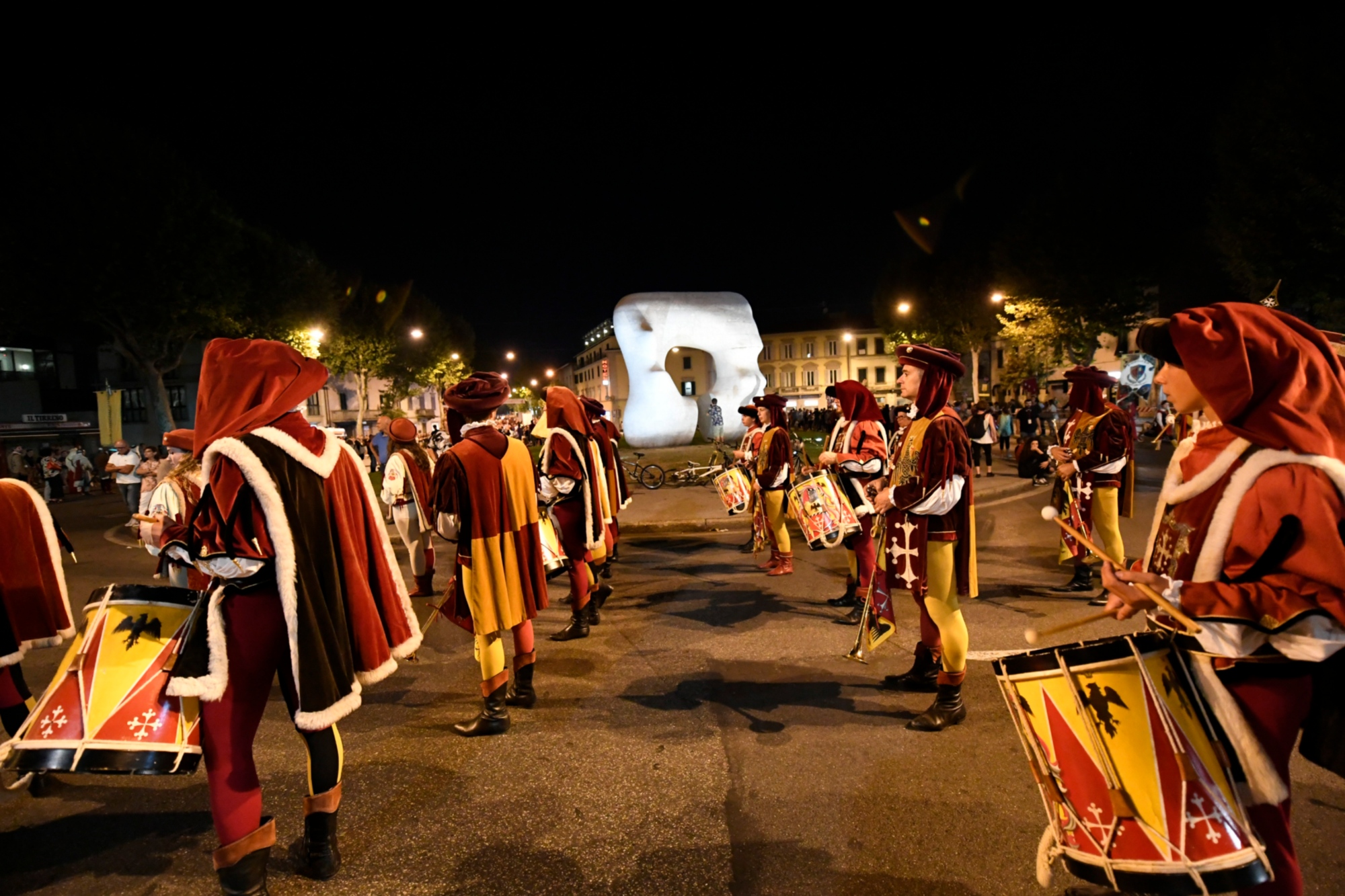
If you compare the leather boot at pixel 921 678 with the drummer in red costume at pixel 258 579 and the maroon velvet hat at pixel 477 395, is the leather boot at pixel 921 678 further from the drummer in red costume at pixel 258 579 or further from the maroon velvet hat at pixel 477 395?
the drummer in red costume at pixel 258 579

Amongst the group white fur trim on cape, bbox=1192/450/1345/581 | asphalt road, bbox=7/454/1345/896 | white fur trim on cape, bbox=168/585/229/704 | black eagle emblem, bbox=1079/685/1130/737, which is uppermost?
white fur trim on cape, bbox=1192/450/1345/581

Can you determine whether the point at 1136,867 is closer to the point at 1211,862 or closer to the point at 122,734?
the point at 1211,862

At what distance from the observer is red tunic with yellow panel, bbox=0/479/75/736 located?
320 cm

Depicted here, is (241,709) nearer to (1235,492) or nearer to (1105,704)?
(1105,704)

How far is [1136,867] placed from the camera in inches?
71.4

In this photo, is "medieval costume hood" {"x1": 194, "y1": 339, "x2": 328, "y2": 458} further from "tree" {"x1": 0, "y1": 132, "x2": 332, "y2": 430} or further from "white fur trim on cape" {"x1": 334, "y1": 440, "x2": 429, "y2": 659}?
"tree" {"x1": 0, "y1": 132, "x2": 332, "y2": 430}

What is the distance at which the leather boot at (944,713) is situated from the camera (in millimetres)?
3771

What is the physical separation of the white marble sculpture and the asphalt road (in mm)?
16533

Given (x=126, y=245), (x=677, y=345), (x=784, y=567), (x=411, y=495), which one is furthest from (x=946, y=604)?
(x=126, y=245)

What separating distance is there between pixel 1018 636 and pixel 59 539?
6376 millimetres

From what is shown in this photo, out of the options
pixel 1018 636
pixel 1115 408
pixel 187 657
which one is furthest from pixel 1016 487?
pixel 187 657

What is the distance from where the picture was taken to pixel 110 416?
54.3 ft

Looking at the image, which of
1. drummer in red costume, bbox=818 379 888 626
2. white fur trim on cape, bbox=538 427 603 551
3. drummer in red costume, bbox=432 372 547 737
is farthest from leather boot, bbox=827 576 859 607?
drummer in red costume, bbox=432 372 547 737

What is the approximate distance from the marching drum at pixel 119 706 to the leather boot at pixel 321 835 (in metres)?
0.50
